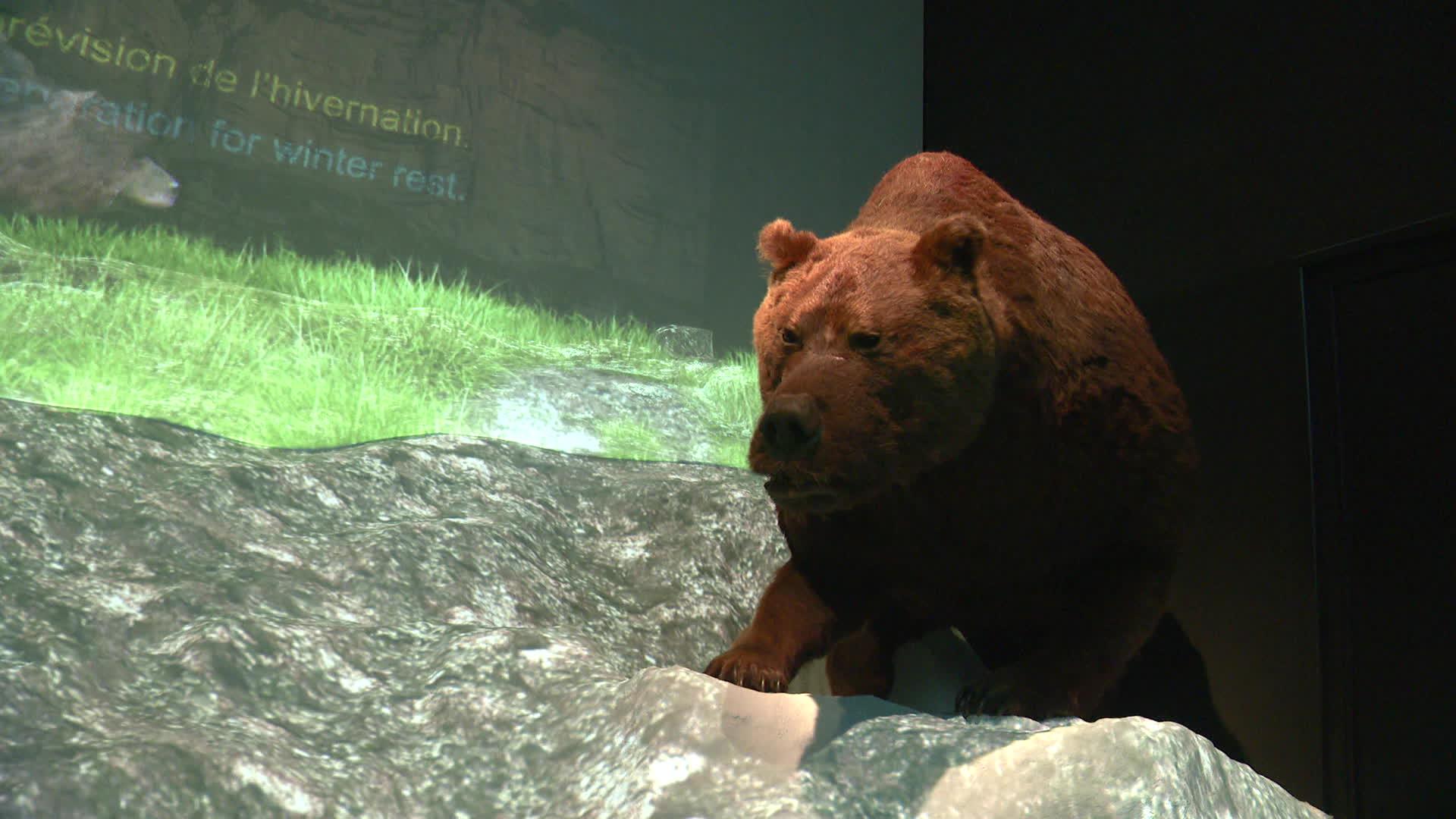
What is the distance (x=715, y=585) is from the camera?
373cm

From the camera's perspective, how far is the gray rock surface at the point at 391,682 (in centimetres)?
203

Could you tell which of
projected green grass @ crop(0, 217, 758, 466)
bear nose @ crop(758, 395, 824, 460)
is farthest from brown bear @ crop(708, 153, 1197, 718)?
projected green grass @ crop(0, 217, 758, 466)

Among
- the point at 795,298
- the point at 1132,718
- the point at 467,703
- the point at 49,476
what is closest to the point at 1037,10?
the point at 795,298

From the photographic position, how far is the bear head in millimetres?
2238

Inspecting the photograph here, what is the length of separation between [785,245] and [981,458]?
2.43 feet

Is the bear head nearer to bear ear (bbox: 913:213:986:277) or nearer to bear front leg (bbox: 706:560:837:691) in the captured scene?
bear ear (bbox: 913:213:986:277)

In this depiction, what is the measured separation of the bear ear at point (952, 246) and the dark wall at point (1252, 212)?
4.93 feet

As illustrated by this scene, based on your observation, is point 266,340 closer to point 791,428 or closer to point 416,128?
point 416,128

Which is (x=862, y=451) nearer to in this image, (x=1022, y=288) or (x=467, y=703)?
(x=1022, y=288)

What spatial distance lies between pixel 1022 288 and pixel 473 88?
8.47 ft

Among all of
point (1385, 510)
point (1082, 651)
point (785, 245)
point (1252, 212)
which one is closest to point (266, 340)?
point (785, 245)

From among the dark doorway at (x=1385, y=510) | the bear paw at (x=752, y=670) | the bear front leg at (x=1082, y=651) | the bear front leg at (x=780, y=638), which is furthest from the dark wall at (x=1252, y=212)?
the bear paw at (x=752, y=670)

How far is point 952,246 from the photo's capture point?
2590 mm

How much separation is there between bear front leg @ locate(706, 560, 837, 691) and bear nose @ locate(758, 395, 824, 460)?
517mm
